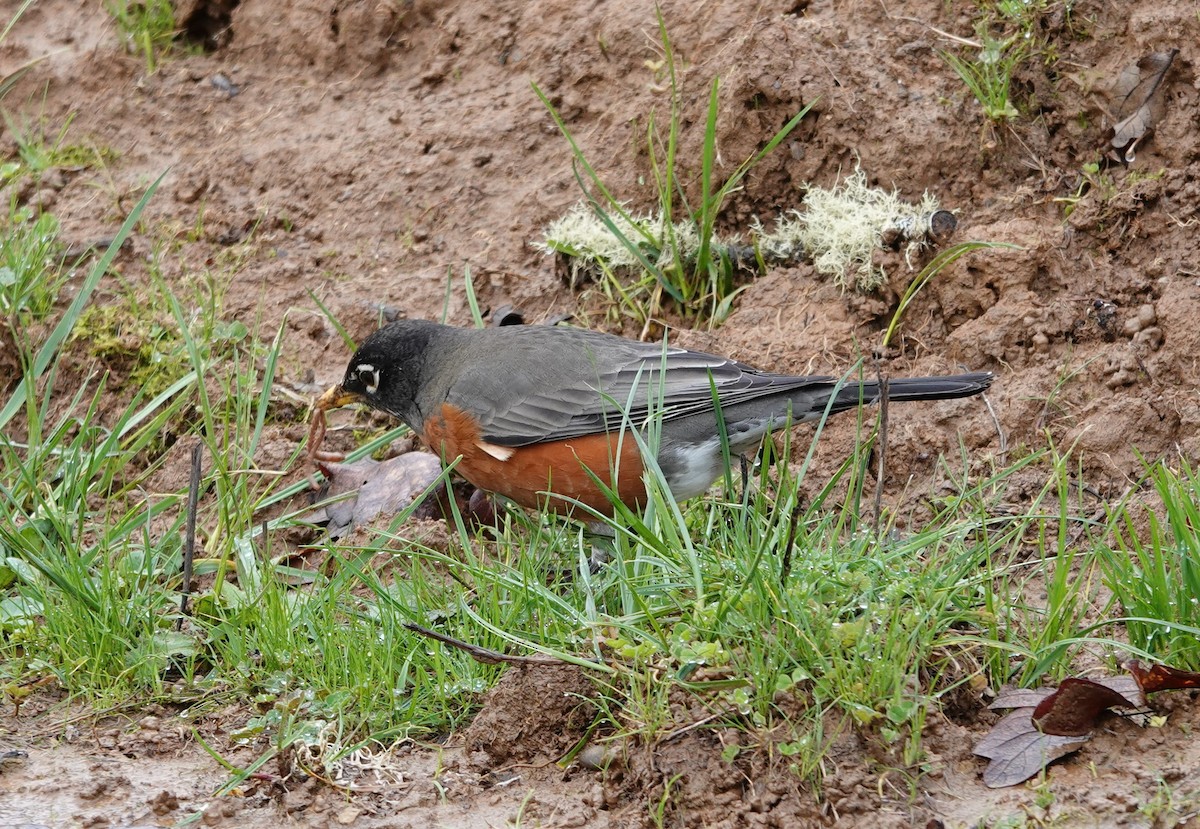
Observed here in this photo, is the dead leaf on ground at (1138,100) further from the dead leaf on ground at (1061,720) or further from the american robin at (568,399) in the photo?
the dead leaf on ground at (1061,720)

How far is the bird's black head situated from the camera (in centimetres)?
529

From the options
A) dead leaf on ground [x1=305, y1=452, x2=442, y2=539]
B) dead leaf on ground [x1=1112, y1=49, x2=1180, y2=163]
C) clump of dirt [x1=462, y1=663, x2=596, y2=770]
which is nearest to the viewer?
clump of dirt [x1=462, y1=663, x2=596, y2=770]

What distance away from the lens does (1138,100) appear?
5.28 metres

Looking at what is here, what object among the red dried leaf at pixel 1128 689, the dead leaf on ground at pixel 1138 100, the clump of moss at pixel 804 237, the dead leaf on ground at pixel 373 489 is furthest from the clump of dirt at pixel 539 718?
the dead leaf on ground at pixel 1138 100

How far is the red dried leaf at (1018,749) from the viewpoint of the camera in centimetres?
299

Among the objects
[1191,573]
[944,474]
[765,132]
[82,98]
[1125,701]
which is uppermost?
[82,98]

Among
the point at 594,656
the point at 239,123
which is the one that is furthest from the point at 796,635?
the point at 239,123

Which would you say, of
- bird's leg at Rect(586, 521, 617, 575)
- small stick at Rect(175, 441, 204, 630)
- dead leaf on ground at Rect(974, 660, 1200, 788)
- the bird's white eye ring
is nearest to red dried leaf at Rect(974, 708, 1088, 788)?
dead leaf on ground at Rect(974, 660, 1200, 788)

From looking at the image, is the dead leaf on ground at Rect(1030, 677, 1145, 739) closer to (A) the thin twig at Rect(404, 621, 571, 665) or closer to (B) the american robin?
(A) the thin twig at Rect(404, 621, 571, 665)

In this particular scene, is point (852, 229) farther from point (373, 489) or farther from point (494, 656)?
point (494, 656)

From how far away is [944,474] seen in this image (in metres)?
4.75

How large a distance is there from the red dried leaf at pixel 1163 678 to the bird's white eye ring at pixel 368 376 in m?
3.19

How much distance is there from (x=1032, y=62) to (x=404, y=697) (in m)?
3.79

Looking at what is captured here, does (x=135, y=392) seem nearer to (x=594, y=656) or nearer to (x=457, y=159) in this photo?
(x=457, y=159)
